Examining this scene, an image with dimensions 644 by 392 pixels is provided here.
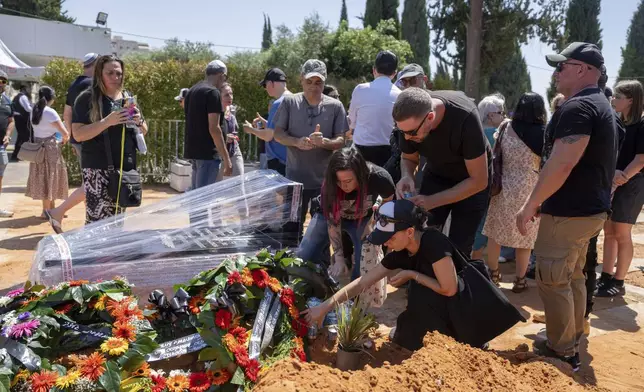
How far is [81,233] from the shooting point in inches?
150

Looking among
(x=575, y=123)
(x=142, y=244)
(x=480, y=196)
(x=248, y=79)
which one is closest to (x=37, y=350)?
(x=142, y=244)

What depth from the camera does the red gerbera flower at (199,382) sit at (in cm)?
277

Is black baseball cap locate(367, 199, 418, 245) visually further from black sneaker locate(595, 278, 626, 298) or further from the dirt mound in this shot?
black sneaker locate(595, 278, 626, 298)

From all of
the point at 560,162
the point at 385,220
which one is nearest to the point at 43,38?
the point at 385,220

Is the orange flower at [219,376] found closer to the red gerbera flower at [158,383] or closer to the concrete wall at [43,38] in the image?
the red gerbera flower at [158,383]

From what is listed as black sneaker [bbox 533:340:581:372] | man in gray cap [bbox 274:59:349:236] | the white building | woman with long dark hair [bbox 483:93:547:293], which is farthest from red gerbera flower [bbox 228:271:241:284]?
the white building

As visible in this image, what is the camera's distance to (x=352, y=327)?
3.20 meters

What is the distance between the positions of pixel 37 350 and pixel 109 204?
5.78 feet

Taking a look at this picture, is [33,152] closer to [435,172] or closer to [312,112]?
[312,112]

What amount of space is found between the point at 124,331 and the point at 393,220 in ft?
5.06

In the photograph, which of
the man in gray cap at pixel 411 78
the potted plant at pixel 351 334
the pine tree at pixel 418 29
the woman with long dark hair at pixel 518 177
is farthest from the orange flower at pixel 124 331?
the pine tree at pixel 418 29

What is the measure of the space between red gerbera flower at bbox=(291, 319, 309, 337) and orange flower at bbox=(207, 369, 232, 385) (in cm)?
61

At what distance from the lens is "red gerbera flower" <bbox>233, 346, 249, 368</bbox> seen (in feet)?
9.37

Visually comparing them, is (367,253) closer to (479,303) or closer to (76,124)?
(479,303)
